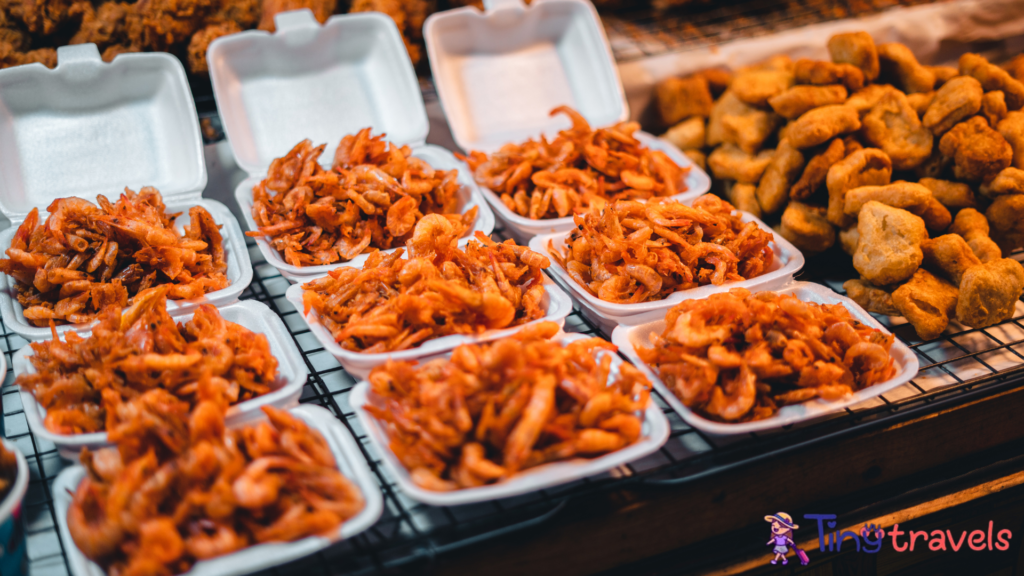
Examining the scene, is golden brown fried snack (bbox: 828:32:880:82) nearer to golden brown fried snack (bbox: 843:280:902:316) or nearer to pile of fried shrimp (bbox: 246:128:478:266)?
golden brown fried snack (bbox: 843:280:902:316)

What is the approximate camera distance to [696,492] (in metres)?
1.63

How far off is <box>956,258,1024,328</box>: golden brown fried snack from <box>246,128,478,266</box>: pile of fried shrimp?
151 centimetres

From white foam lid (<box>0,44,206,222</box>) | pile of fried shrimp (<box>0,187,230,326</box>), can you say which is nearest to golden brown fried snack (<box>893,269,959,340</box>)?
pile of fried shrimp (<box>0,187,230,326</box>)

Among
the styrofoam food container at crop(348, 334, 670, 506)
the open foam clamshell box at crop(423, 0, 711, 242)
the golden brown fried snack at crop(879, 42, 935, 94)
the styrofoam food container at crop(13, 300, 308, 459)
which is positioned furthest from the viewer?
the open foam clamshell box at crop(423, 0, 711, 242)

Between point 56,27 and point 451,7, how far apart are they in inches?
60.9

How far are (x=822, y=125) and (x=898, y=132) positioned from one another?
31cm

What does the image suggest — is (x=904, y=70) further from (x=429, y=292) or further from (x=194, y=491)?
(x=194, y=491)

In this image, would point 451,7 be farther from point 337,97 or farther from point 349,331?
point 349,331

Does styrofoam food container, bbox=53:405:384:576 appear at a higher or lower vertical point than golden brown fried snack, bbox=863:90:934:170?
lower

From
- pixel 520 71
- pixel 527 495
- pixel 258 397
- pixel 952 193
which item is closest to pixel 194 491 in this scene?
pixel 258 397

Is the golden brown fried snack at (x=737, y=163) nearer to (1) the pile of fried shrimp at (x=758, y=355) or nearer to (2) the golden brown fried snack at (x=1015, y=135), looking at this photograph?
(2) the golden brown fried snack at (x=1015, y=135)

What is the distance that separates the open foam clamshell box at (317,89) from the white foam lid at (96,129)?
0.18 metres

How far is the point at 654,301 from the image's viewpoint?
1.96 meters

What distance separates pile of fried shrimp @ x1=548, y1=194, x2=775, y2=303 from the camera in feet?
6.56
